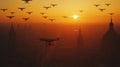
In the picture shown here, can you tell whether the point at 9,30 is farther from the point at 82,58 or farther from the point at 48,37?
the point at 82,58

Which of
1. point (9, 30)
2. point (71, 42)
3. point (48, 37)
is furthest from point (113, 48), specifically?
point (9, 30)

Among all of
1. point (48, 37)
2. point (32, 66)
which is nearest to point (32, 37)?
point (48, 37)

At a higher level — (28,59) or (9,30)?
(9,30)

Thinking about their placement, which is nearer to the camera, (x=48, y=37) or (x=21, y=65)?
(x=48, y=37)

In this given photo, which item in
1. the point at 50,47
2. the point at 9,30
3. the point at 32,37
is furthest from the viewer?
the point at 50,47

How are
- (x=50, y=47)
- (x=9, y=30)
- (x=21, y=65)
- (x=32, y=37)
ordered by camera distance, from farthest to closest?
(x=21, y=65)
(x=50, y=47)
(x=32, y=37)
(x=9, y=30)

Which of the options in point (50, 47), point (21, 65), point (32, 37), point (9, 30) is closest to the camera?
point (9, 30)

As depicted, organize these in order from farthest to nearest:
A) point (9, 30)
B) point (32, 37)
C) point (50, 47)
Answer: point (50, 47) → point (32, 37) → point (9, 30)

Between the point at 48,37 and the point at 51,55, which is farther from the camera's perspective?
the point at 51,55

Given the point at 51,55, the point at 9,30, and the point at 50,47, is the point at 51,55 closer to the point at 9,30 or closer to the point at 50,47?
the point at 50,47
